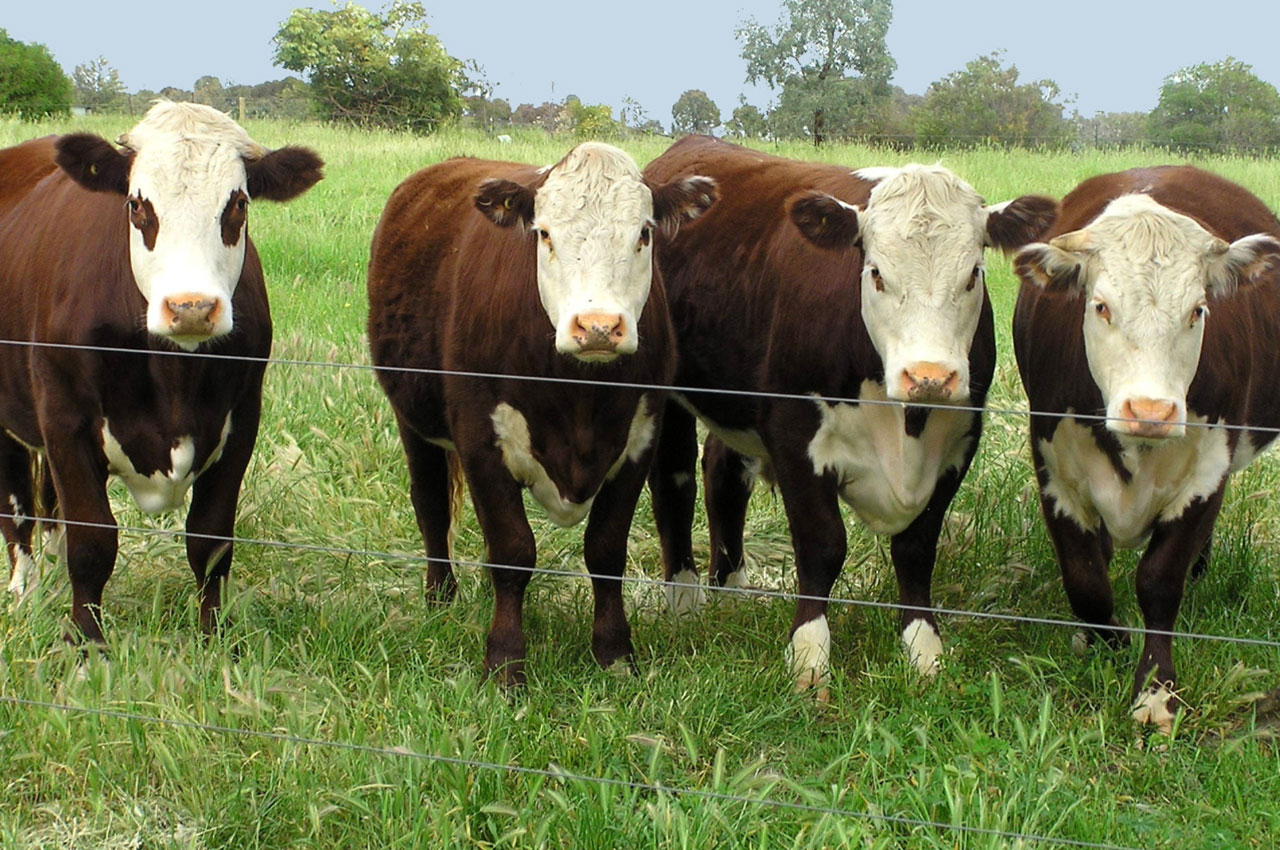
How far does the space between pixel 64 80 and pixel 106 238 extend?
3380cm

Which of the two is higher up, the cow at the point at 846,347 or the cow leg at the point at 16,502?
the cow at the point at 846,347

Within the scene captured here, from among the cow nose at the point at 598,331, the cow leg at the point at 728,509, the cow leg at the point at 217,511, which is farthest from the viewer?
the cow leg at the point at 728,509

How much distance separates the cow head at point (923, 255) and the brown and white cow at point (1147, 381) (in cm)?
21

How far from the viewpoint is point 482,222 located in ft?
16.4

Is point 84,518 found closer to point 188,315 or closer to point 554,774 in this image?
point 188,315

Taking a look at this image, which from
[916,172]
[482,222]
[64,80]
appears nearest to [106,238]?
[482,222]

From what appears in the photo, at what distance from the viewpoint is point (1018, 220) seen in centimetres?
448

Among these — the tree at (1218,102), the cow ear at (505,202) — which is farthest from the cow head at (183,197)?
the tree at (1218,102)

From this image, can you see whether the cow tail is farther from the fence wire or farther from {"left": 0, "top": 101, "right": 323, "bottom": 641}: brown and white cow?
the fence wire

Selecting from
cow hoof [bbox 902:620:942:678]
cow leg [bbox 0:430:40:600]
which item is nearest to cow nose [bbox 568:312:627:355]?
cow hoof [bbox 902:620:942:678]

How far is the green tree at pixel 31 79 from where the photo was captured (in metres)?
31.6

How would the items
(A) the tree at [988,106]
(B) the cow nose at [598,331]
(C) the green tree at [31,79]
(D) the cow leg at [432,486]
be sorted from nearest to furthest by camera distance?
(B) the cow nose at [598,331]
(D) the cow leg at [432,486]
(C) the green tree at [31,79]
(A) the tree at [988,106]

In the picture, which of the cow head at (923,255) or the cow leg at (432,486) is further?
the cow leg at (432,486)

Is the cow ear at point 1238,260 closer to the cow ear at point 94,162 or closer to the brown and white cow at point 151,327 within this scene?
the brown and white cow at point 151,327
